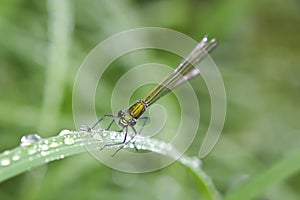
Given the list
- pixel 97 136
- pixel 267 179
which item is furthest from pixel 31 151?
pixel 267 179

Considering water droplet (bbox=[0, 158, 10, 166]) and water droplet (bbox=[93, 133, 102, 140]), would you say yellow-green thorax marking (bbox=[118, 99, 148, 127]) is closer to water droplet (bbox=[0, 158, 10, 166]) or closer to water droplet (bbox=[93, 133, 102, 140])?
water droplet (bbox=[93, 133, 102, 140])

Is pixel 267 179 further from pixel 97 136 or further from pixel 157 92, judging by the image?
pixel 97 136

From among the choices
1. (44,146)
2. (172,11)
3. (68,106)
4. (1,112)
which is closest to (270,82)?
(172,11)

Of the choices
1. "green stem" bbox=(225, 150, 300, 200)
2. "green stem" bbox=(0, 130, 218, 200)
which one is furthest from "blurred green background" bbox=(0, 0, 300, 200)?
"green stem" bbox=(0, 130, 218, 200)

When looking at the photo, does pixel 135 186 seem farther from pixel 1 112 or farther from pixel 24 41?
pixel 24 41

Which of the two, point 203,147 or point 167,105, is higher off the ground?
point 167,105
